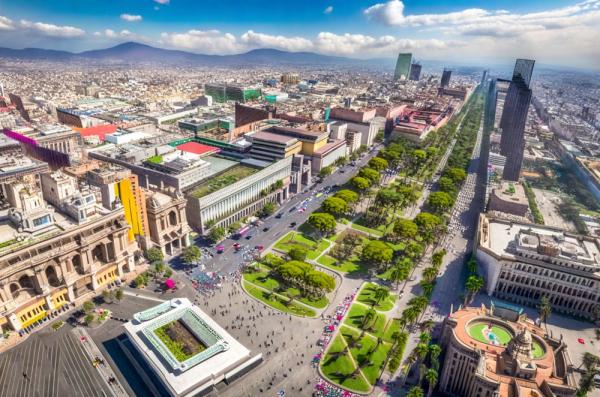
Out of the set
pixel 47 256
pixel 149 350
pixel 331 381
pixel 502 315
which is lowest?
pixel 331 381

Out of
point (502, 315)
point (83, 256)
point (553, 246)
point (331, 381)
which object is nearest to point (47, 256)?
point (83, 256)

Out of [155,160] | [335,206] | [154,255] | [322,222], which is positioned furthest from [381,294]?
[155,160]

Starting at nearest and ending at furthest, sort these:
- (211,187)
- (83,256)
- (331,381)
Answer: (331,381)
(83,256)
(211,187)

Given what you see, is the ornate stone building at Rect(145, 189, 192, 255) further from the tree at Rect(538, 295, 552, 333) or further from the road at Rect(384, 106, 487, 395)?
the tree at Rect(538, 295, 552, 333)

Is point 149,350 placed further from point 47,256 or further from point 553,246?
point 553,246

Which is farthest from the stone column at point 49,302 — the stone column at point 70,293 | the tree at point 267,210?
the tree at point 267,210

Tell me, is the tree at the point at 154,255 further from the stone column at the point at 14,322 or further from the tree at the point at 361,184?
the tree at the point at 361,184

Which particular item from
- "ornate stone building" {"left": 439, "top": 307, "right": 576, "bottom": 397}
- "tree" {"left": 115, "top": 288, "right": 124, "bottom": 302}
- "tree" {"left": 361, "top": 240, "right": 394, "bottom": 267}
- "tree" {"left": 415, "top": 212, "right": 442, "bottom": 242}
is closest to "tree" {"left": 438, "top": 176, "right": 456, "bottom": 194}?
"tree" {"left": 415, "top": 212, "right": 442, "bottom": 242}
